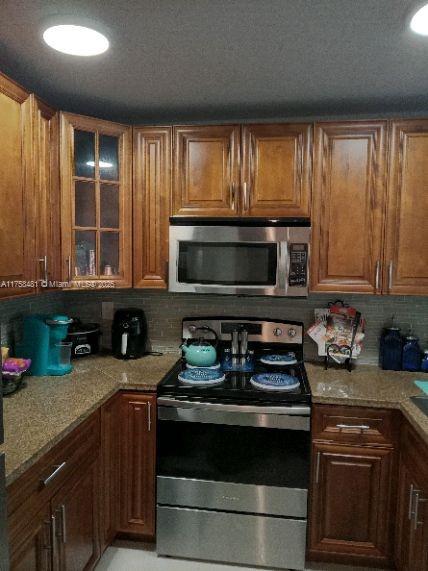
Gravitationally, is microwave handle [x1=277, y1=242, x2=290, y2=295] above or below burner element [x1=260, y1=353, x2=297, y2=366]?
above

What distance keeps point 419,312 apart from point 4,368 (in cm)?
219

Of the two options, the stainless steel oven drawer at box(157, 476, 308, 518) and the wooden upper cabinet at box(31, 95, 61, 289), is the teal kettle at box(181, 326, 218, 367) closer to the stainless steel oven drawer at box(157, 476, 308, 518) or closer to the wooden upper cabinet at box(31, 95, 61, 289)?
the stainless steel oven drawer at box(157, 476, 308, 518)

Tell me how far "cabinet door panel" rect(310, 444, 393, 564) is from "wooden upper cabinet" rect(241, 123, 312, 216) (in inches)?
47.7

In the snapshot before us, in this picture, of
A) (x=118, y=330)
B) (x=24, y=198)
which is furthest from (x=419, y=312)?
(x=24, y=198)

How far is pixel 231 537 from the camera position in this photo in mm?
2131

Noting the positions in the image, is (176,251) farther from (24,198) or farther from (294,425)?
(294,425)

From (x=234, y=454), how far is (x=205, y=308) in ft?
3.08

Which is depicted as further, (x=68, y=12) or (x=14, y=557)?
(x=68, y=12)

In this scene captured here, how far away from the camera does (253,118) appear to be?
259cm

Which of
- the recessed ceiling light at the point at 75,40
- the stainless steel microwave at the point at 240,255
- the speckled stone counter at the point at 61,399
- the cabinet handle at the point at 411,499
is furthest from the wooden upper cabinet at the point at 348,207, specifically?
the recessed ceiling light at the point at 75,40

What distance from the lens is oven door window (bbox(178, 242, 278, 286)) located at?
2322 millimetres

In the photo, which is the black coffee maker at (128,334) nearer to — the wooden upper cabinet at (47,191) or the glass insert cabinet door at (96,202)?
the glass insert cabinet door at (96,202)

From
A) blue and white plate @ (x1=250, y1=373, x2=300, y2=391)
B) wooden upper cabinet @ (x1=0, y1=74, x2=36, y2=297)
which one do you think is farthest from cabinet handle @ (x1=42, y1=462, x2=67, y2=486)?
blue and white plate @ (x1=250, y1=373, x2=300, y2=391)

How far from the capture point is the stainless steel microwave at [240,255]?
2.29 m
